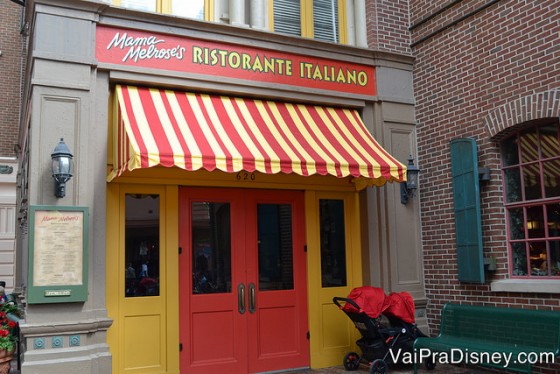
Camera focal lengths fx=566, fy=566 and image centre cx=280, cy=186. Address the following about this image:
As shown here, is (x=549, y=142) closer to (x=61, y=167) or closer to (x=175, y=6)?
(x=175, y=6)

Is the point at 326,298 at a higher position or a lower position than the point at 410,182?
lower

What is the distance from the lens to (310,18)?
9.23 m

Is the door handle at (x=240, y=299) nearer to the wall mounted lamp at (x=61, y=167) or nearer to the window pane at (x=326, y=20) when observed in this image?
the wall mounted lamp at (x=61, y=167)

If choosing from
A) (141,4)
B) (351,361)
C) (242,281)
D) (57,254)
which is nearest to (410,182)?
(351,361)

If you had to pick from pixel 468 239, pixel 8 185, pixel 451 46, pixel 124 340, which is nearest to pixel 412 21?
pixel 451 46

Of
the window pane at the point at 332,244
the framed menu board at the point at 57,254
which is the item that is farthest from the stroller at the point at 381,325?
the framed menu board at the point at 57,254

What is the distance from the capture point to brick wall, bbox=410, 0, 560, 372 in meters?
7.23

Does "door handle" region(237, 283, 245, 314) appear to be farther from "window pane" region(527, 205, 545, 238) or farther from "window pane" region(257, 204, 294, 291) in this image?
"window pane" region(527, 205, 545, 238)

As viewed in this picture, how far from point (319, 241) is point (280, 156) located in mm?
2081

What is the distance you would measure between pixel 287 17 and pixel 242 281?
426 cm

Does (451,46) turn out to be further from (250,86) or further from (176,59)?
(176,59)

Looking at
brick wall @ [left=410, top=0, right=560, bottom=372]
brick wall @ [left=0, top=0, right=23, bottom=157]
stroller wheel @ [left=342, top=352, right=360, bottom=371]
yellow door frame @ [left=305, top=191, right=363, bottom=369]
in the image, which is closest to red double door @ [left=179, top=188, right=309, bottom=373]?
yellow door frame @ [left=305, top=191, right=363, bottom=369]

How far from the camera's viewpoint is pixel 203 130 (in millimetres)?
7176

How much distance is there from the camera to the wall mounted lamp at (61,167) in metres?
6.48
